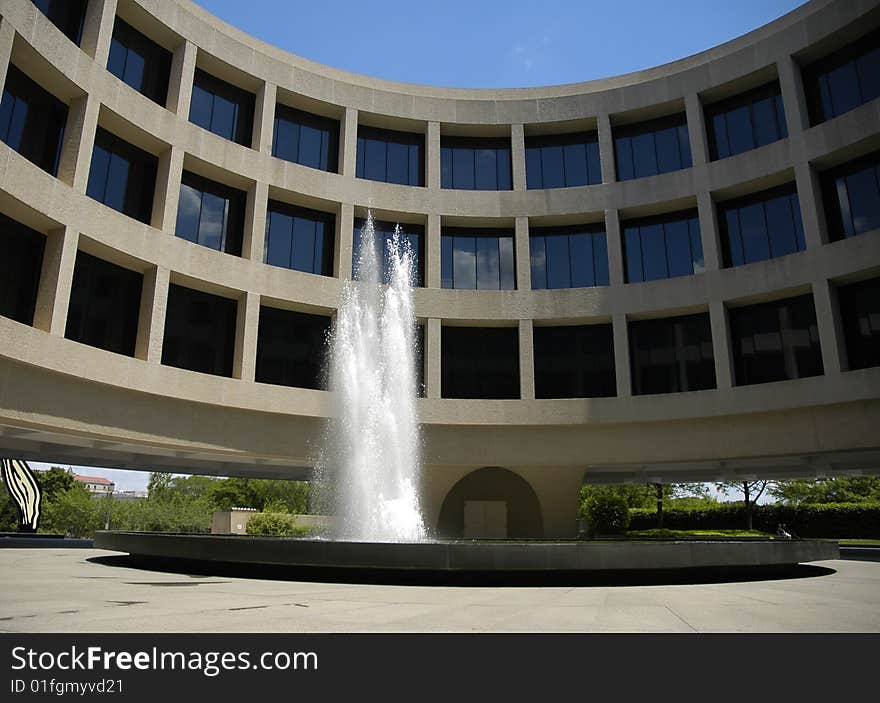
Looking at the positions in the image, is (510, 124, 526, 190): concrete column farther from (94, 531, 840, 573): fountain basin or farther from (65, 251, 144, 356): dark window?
(94, 531, 840, 573): fountain basin

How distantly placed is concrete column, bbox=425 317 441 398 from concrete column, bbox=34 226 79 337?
1222cm

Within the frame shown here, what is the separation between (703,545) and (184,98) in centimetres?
2098

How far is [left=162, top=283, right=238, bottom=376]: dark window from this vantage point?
23469mm

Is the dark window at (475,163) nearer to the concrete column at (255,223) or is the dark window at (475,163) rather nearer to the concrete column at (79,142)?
the concrete column at (255,223)

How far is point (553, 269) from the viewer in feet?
92.6

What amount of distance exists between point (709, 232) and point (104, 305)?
2075 cm

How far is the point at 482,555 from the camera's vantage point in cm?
1180

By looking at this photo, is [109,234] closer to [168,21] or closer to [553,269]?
[168,21]

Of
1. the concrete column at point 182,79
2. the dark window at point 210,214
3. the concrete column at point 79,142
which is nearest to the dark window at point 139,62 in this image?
the concrete column at point 182,79

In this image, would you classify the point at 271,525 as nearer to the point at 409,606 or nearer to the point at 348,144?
the point at 348,144

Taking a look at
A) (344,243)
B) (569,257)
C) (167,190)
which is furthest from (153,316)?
(569,257)

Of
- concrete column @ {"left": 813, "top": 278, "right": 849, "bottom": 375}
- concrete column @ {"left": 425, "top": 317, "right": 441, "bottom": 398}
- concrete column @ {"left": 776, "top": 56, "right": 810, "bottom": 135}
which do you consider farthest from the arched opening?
concrete column @ {"left": 776, "top": 56, "right": 810, "bottom": 135}

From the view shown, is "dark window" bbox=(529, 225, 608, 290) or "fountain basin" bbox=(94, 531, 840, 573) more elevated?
"dark window" bbox=(529, 225, 608, 290)

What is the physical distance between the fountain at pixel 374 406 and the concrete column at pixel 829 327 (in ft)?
44.3
